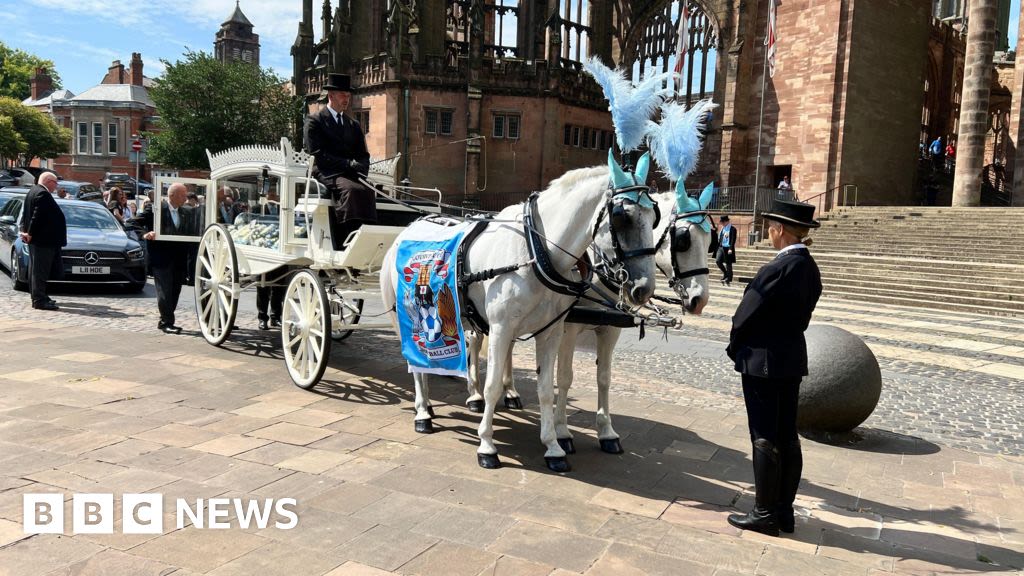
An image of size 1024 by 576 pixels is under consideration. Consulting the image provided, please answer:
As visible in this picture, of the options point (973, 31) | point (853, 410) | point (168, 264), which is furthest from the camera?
point (973, 31)

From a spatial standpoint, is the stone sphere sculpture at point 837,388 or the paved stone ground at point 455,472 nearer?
the paved stone ground at point 455,472

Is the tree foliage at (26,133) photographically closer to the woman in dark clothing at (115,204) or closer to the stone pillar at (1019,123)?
the woman in dark clothing at (115,204)

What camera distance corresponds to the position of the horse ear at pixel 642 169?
184 inches

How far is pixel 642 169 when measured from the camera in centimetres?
472

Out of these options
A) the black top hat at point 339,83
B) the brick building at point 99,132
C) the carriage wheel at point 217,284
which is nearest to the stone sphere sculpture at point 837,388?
the black top hat at point 339,83

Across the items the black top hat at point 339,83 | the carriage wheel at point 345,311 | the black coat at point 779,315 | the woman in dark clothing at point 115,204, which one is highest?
the black top hat at point 339,83

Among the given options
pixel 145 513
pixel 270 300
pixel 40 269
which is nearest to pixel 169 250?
pixel 270 300

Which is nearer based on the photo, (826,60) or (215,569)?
(215,569)

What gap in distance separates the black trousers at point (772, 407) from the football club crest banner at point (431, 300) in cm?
211

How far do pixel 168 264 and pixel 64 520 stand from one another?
6600 millimetres

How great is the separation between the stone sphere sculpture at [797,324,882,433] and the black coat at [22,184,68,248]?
1130 centimetres

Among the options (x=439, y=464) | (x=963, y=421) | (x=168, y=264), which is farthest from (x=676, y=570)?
(x=168, y=264)

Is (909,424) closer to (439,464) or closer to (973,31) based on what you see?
(439,464)

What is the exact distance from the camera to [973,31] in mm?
27234
